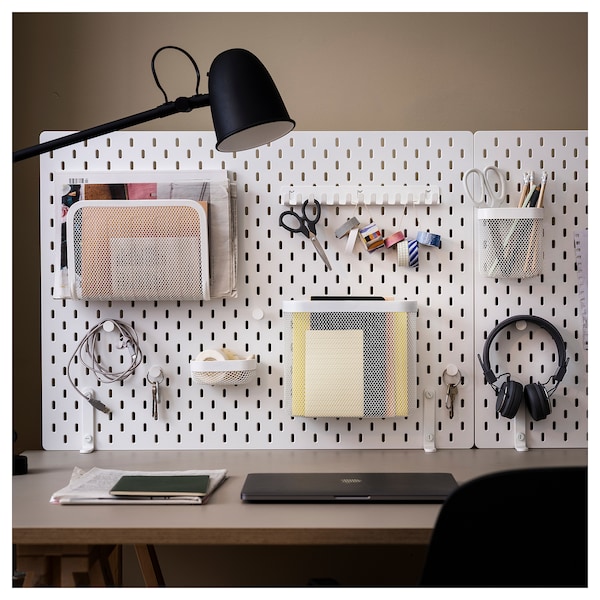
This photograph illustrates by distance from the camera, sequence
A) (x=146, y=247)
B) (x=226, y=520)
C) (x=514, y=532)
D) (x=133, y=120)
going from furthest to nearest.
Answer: (x=146, y=247), (x=133, y=120), (x=226, y=520), (x=514, y=532)

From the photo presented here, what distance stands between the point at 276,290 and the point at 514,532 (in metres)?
0.87

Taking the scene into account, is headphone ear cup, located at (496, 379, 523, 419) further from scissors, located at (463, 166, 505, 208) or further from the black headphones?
scissors, located at (463, 166, 505, 208)

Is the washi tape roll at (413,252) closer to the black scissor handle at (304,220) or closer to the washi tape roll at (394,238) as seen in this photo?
the washi tape roll at (394,238)

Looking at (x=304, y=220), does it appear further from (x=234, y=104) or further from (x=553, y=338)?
(x=553, y=338)

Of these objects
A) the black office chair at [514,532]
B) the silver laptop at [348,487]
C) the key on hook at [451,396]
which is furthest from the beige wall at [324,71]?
the black office chair at [514,532]

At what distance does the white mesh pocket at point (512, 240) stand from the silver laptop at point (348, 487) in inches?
19.2

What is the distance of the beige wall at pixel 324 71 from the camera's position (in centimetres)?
190

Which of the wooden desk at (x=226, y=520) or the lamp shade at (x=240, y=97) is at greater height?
the lamp shade at (x=240, y=97)

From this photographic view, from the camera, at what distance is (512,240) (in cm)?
152

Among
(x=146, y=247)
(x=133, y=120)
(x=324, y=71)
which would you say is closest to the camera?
(x=133, y=120)

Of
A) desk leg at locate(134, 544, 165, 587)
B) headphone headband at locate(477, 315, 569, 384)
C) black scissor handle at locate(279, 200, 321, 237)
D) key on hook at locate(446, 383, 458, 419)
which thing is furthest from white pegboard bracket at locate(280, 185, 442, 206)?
desk leg at locate(134, 544, 165, 587)

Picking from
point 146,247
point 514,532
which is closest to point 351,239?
point 146,247
